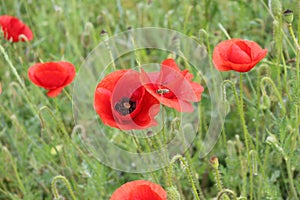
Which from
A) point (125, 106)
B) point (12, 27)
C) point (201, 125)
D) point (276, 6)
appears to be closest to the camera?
point (125, 106)

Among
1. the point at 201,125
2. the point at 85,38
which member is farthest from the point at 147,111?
the point at 85,38

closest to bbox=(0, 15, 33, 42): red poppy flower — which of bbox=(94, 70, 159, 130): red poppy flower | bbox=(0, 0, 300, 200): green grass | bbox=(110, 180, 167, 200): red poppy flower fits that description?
bbox=(0, 0, 300, 200): green grass

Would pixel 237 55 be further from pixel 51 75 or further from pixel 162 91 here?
pixel 51 75

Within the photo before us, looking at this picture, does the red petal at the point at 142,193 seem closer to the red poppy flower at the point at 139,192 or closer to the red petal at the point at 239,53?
the red poppy flower at the point at 139,192

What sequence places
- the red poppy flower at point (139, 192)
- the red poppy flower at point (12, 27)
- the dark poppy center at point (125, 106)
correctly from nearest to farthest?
the red poppy flower at point (139, 192) → the dark poppy center at point (125, 106) → the red poppy flower at point (12, 27)

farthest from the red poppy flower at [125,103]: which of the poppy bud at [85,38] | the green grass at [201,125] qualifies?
the poppy bud at [85,38]

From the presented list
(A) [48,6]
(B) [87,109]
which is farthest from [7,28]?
(A) [48,6]
